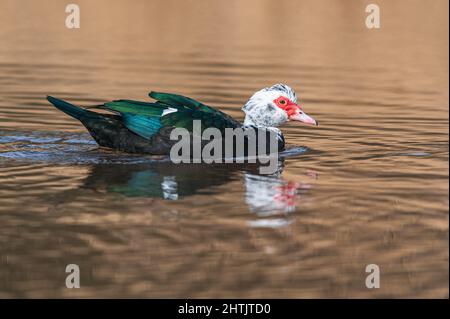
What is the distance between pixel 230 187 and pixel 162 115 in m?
1.43

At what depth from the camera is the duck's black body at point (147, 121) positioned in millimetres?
10219

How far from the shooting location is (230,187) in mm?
9164

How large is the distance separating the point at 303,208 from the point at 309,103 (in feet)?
19.0

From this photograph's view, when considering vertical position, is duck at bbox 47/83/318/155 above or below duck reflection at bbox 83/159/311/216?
above

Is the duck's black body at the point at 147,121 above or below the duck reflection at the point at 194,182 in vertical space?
above

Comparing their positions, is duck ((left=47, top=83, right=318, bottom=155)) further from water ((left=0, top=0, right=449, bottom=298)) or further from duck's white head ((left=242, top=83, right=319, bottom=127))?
duck's white head ((left=242, top=83, right=319, bottom=127))

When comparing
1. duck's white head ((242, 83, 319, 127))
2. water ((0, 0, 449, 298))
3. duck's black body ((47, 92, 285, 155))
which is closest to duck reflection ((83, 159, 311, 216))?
water ((0, 0, 449, 298))

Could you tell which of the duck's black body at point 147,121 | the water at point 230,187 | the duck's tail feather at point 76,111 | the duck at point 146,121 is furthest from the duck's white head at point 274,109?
the duck's tail feather at point 76,111

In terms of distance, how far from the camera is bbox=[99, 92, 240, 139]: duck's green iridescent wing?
10.2 metres

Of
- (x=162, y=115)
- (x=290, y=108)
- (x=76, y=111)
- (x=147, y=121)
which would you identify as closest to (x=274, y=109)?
(x=290, y=108)

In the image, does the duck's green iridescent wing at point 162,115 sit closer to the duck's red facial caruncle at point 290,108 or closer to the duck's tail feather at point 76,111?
the duck's tail feather at point 76,111

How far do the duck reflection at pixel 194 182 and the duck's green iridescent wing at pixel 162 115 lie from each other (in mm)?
395

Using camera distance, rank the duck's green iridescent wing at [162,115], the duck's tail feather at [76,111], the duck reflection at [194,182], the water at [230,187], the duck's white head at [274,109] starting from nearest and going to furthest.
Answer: the water at [230,187]
the duck reflection at [194,182]
the duck's green iridescent wing at [162,115]
the duck's tail feather at [76,111]
the duck's white head at [274,109]

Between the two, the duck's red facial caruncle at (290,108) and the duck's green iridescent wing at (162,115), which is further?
the duck's red facial caruncle at (290,108)
